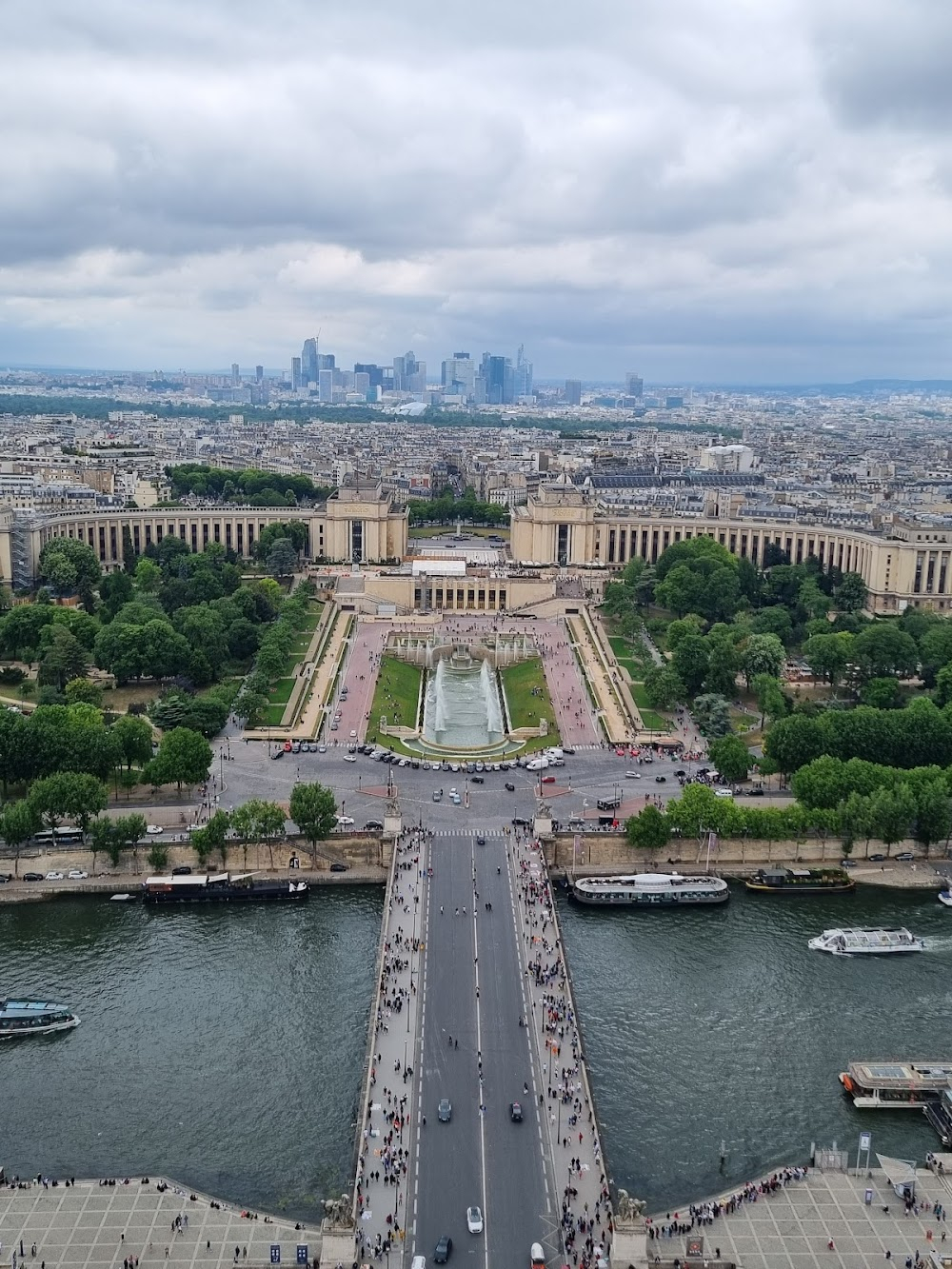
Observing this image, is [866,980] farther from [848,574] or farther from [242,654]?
[848,574]

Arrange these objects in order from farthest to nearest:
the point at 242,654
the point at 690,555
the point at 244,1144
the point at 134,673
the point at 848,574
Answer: the point at 690,555 → the point at 848,574 → the point at 242,654 → the point at 134,673 → the point at 244,1144

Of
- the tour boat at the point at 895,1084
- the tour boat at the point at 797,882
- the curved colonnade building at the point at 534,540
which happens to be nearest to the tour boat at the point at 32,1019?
the tour boat at the point at 895,1084

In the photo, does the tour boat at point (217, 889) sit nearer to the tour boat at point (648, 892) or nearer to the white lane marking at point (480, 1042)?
the white lane marking at point (480, 1042)

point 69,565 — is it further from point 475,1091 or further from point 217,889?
point 475,1091

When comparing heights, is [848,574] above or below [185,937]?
above

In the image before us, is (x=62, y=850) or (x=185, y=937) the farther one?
(x=62, y=850)

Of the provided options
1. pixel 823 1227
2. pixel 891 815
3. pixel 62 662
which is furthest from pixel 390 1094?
pixel 62 662

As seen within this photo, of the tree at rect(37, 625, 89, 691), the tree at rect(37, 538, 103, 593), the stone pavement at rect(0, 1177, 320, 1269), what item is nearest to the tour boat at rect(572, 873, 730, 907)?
the stone pavement at rect(0, 1177, 320, 1269)

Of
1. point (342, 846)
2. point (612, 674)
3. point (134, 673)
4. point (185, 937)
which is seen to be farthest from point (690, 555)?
point (185, 937)
